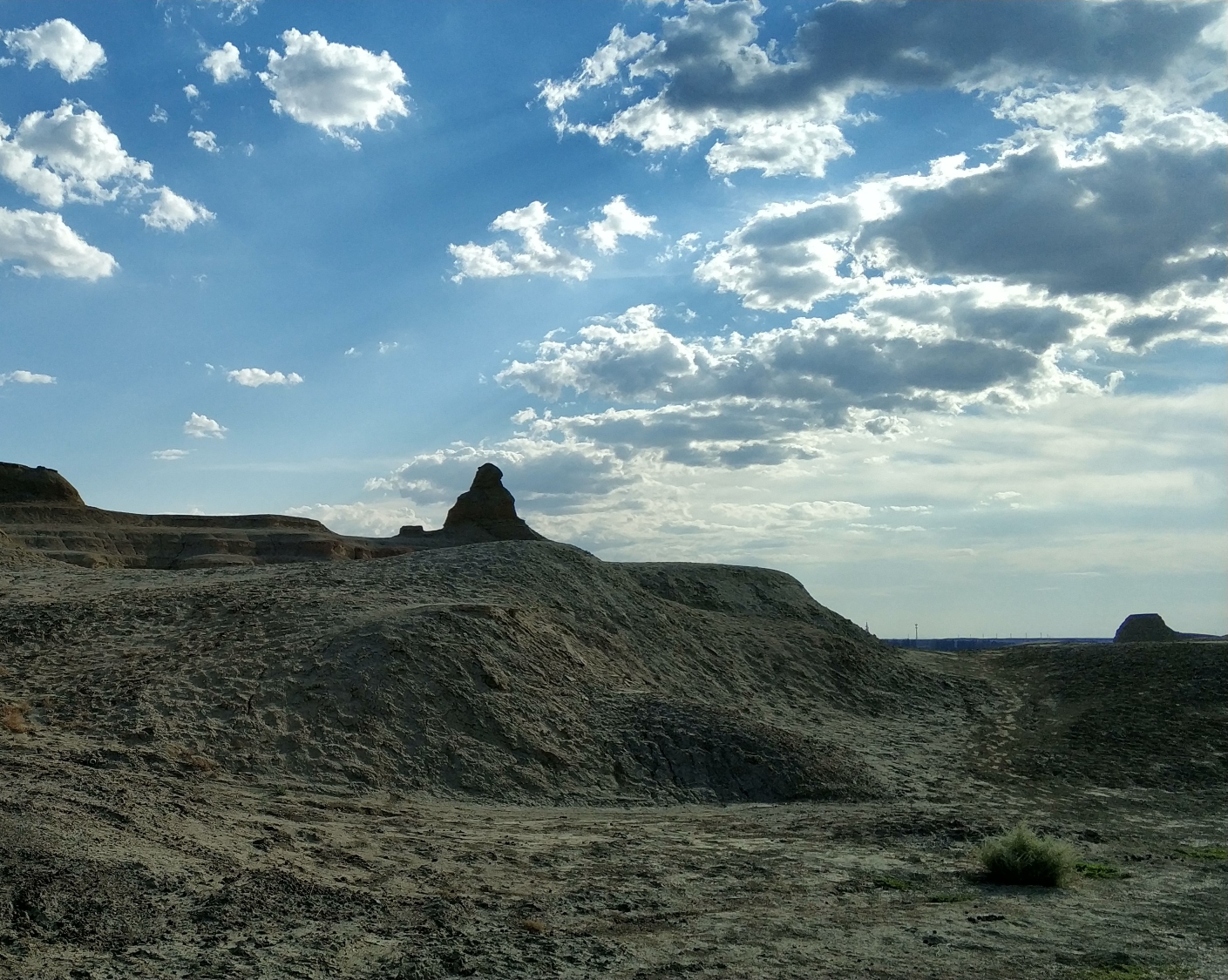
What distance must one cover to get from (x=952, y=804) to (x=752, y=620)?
15.6 meters

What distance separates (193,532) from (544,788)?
40820 millimetres

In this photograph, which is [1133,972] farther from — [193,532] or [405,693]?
[193,532]

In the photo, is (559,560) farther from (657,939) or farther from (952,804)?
(657,939)

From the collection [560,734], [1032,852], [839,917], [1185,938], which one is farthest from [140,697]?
[1185,938]

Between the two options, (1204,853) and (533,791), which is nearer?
(1204,853)

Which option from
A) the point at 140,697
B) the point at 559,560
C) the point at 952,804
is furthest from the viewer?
the point at 559,560

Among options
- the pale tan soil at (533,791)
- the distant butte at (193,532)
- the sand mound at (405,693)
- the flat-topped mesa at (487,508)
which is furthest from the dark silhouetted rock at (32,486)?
the sand mound at (405,693)

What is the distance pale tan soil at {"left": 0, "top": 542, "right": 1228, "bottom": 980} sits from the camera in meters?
7.39

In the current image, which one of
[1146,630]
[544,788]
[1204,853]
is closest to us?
[1204,853]

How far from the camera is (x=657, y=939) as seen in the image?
779cm

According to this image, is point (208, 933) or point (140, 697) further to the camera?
point (140, 697)

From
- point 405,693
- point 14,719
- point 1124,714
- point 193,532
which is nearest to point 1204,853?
point 405,693

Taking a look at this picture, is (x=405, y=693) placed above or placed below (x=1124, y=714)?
above

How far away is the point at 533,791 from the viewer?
47.9ft
